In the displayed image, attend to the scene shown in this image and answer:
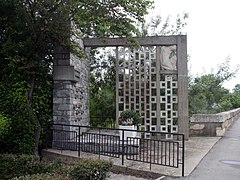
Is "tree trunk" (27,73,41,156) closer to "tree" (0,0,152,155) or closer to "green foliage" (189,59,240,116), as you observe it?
"tree" (0,0,152,155)

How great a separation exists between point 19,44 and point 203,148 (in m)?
5.79

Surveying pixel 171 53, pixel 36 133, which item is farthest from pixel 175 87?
A: pixel 36 133

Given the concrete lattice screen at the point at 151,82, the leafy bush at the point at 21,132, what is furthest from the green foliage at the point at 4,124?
the concrete lattice screen at the point at 151,82

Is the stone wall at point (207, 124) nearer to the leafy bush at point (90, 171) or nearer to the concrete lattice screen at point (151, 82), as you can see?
the concrete lattice screen at point (151, 82)

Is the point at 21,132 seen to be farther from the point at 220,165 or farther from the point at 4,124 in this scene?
the point at 220,165

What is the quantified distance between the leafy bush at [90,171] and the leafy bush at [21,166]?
95 centimetres

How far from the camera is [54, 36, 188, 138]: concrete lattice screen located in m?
9.55

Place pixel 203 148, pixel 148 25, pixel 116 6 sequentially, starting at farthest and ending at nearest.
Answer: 1. pixel 148 25
2. pixel 203 148
3. pixel 116 6

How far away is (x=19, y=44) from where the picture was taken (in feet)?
23.0

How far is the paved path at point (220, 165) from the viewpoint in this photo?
501cm

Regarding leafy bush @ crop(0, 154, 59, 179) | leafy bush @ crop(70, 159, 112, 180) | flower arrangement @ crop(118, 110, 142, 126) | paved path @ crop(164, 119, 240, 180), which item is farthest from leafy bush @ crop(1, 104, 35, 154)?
paved path @ crop(164, 119, 240, 180)

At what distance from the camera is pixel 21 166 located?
5465 mm

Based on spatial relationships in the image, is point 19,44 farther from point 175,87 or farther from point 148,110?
point 175,87

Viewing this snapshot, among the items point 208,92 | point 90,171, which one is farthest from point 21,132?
point 208,92
